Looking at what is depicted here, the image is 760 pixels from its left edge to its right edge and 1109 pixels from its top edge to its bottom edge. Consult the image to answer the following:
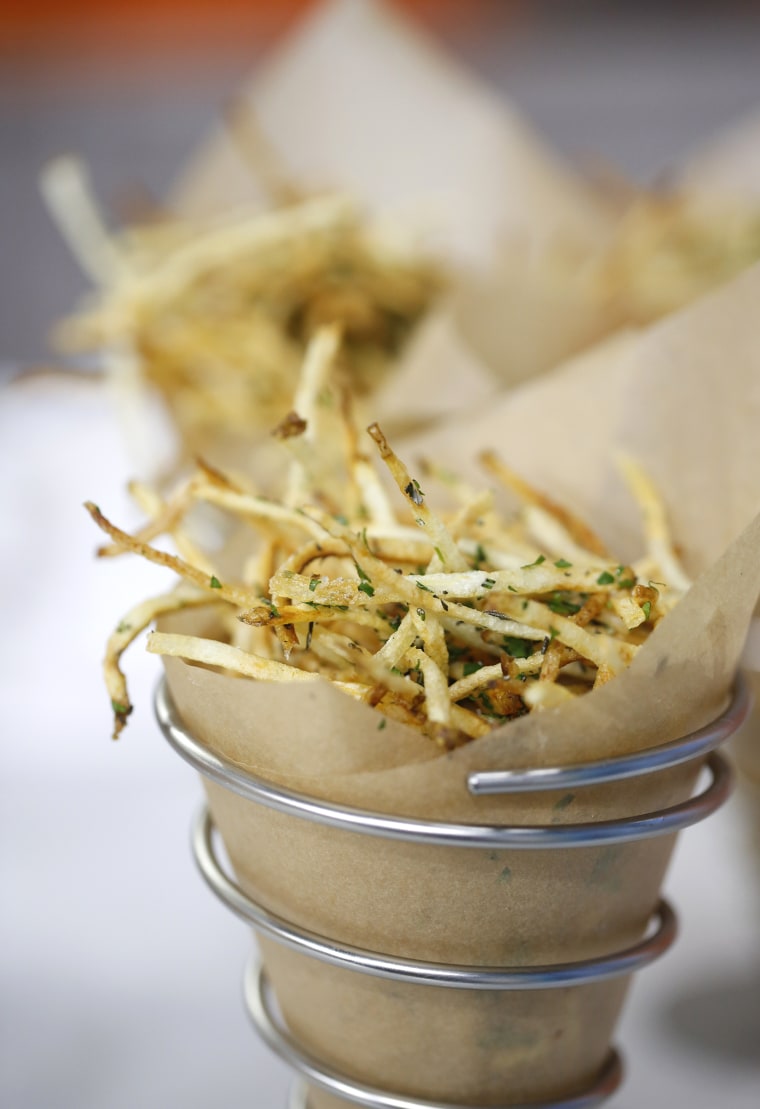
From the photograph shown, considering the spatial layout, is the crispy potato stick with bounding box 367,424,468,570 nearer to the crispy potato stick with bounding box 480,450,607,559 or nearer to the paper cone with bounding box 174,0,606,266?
the crispy potato stick with bounding box 480,450,607,559

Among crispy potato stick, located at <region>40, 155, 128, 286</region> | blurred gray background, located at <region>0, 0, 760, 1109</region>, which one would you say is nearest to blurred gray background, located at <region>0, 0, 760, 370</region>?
crispy potato stick, located at <region>40, 155, 128, 286</region>

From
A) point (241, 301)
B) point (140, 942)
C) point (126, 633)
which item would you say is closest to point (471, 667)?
point (126, 633)

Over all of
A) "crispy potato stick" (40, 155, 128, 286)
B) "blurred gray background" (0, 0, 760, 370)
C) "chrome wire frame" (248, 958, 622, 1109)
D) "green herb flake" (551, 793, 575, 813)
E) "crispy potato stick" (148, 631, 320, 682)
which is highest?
"blurred gray background" (0, 0, 760, 370)

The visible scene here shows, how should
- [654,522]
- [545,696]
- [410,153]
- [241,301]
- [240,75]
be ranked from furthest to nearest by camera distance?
[240,75] < [410,153] < [241,301] < [654,522] < [545,696]

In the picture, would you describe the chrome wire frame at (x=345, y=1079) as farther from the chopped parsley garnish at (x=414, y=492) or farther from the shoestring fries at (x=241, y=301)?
the shoestring fries at (x=241, y=301)

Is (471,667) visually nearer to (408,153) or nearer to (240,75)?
(408,153)
